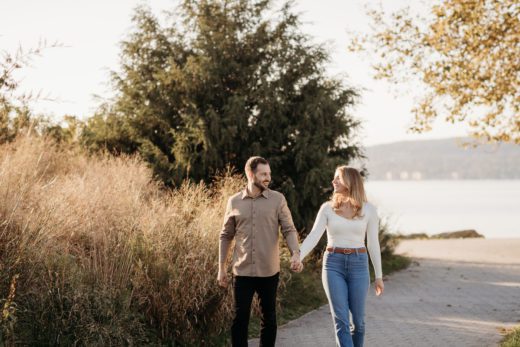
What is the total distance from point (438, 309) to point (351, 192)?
598cm

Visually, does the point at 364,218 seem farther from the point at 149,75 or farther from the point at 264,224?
the point at 149,75

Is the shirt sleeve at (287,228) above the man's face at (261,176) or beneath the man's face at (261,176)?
beneath

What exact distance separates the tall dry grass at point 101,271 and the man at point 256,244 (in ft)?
4.58

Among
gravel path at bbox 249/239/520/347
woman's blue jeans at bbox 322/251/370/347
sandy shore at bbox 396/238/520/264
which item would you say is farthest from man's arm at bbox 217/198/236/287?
sandy shore at bbox 396/238/520/264

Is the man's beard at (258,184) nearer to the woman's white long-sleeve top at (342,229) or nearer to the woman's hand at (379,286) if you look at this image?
the woman's white long-sleeve top at (342,229)

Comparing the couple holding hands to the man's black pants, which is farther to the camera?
the man's black pants

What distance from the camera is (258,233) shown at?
21.8 ft

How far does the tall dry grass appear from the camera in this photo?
6926mm

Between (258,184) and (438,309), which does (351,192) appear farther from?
(438,309)

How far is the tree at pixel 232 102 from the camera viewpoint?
16.4 meters

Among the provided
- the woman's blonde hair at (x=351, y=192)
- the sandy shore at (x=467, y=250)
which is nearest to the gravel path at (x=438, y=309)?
the sandy shore at (x=467, y=250)

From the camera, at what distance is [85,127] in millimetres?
18281

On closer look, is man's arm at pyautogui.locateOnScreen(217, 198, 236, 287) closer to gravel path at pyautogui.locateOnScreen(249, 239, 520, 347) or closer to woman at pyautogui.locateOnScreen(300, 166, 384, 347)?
woman at pyautogui.locateOnScreen(300, 166, 384, 347)

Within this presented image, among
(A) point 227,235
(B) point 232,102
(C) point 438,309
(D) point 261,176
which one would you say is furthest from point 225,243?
(B) point 232,102
